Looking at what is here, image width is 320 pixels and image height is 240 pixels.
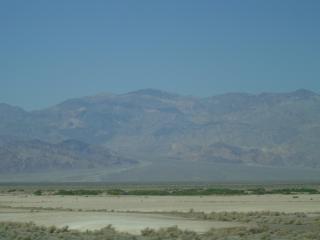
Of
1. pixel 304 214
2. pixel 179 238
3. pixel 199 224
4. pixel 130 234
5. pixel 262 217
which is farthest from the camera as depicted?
pixel 304 214

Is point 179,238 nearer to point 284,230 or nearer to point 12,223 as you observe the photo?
point 284,230

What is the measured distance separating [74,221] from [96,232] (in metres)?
6.13

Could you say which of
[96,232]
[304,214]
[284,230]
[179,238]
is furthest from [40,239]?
[304,214]

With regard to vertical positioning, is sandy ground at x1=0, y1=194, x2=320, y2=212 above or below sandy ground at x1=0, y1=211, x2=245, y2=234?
above

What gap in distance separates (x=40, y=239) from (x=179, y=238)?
6097 millimetres

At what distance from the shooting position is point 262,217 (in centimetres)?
4456

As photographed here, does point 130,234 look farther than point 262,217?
No

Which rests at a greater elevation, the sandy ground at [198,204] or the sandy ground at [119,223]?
the sandy ground at [198,204]

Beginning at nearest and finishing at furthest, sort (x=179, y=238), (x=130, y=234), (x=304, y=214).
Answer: (x=179, y=238)
(x=130, y=234)
(x=304, y=214)

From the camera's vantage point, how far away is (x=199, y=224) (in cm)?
3834

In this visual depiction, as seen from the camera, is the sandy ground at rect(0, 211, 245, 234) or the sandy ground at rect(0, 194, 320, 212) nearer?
the sandy ground at rect(0, 211, 245, 234)

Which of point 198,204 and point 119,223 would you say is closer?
point 119,223

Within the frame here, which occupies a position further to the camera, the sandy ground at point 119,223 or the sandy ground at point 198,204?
the sandy ground at point 198,204

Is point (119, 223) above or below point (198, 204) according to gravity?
below
